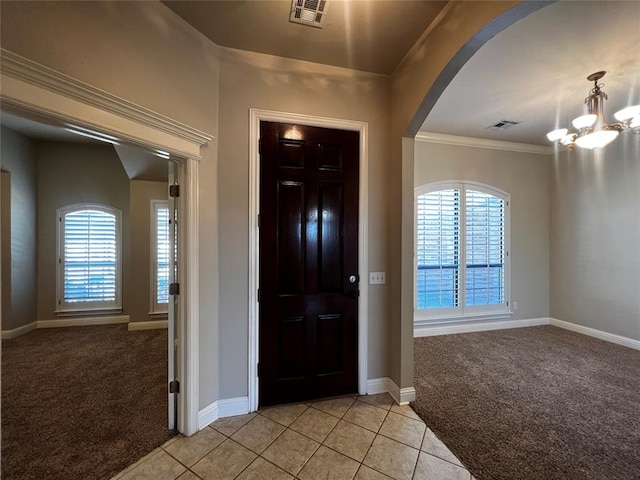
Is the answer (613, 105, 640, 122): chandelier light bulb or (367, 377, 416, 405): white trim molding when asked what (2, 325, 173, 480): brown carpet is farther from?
(613, 105, 640, 122): chandelier light bulb

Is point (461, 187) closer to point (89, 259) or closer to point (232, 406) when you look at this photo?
point (232, 406)

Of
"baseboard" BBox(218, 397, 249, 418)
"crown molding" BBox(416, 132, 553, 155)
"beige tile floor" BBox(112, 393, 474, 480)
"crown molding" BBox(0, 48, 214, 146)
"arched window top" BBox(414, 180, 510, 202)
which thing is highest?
"crown molding" BBox(416, 132, 553, 155)

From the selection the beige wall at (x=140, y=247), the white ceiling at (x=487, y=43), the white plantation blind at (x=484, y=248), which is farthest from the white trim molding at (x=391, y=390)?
the beige wall at (x=140, y=247)

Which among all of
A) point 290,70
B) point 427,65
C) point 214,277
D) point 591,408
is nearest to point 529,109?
point 427,65

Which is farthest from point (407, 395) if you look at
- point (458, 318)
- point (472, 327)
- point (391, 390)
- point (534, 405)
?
point (472, 327)

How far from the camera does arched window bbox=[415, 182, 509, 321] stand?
408 cm

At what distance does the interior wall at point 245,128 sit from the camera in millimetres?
2230

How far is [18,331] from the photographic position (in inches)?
157

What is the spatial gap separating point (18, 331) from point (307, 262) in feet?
15.5

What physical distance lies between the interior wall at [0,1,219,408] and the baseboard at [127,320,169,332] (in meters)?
2.83

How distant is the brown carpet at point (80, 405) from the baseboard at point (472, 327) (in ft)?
11.1

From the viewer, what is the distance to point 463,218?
4203 mm

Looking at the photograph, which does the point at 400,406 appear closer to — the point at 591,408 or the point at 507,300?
the point at 591,408

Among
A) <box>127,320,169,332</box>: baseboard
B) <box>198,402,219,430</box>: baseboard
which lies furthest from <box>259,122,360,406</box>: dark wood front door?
<box>127,320,169,332</box>: baseboard
